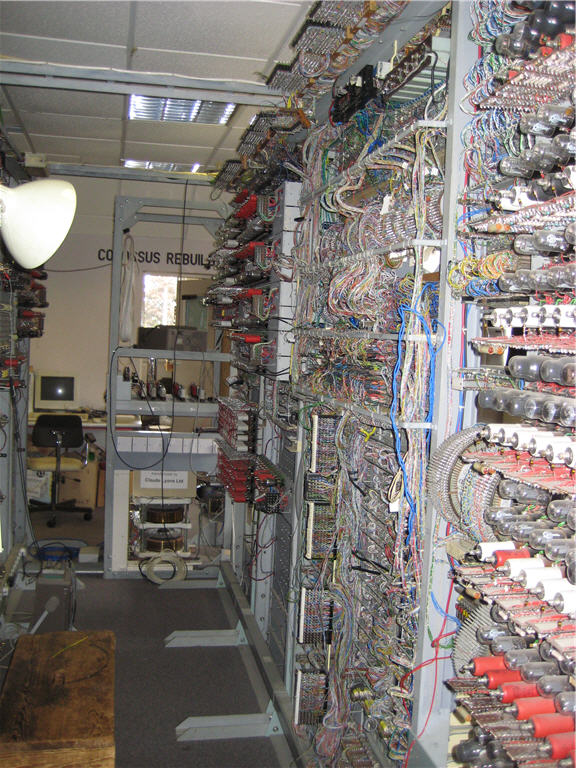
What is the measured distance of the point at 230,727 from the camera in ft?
10.7

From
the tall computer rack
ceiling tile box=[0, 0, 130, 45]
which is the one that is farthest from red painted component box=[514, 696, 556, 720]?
ceiling tile box=[0, 0, 130, 45]

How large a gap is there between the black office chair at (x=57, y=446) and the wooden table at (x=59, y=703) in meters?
3.68

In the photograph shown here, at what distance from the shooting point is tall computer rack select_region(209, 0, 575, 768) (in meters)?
1.38

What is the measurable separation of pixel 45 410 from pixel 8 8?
16.8 feet

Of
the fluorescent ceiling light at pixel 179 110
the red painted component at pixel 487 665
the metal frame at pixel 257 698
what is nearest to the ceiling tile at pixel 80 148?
the fluorescent ceiling light at pixel 179 110

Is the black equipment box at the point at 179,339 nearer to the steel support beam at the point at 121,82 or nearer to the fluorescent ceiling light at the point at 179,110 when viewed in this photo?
the fluorescent ceiling light at the point at 179,110

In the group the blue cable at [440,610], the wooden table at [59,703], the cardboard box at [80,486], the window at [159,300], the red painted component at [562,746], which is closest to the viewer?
the red painted component at [562,746]

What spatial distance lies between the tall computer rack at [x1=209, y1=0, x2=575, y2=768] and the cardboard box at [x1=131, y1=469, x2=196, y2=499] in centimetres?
186

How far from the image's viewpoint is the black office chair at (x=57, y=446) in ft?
20.7

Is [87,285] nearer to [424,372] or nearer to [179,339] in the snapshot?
[179,339]

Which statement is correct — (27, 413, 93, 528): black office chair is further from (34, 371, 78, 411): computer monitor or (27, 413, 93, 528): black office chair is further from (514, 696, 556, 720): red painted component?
(514, 696, 556, 720): red painted component

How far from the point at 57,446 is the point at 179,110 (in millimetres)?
3286

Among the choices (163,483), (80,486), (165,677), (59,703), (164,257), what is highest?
(164,257)

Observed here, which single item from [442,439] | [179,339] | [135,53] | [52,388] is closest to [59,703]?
[442,439]
